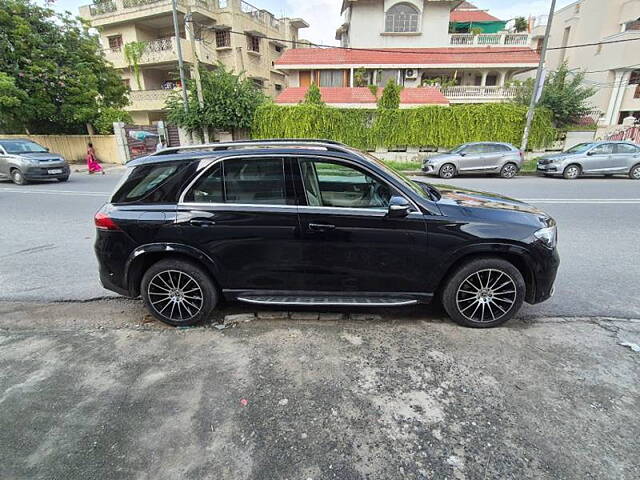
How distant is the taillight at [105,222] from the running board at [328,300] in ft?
4.44

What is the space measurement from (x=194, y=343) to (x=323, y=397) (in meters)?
1.34

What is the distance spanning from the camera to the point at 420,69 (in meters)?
25.6

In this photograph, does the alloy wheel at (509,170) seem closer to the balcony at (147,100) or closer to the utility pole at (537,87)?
the utility pole at (537,87)

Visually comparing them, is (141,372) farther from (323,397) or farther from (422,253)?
(422,253)

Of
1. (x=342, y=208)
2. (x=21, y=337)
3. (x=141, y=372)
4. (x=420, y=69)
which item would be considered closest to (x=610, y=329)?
(x=342, y=208)

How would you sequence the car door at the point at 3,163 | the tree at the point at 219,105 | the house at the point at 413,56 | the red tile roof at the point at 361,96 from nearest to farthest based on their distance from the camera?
the car door at the point at 3,163 < the tree at the point at 219,105 < the red tile roof at the point at 361,96 < the house at the point at 413,56

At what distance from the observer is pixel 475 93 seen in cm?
2450

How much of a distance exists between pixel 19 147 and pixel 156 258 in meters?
14.4

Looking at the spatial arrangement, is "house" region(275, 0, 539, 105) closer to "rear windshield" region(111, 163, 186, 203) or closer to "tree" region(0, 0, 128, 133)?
"tree" region(0, 0, 128, 133)

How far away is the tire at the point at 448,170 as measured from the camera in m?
13.3

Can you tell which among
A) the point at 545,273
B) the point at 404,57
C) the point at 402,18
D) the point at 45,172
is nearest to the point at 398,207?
the point at 545,273

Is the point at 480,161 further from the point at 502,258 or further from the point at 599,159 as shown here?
the point at 502,258

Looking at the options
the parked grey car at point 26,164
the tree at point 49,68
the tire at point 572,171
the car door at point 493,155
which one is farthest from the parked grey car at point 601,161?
the tree at point 49,68

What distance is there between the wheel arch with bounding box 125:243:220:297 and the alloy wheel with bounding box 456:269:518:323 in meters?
2.36
